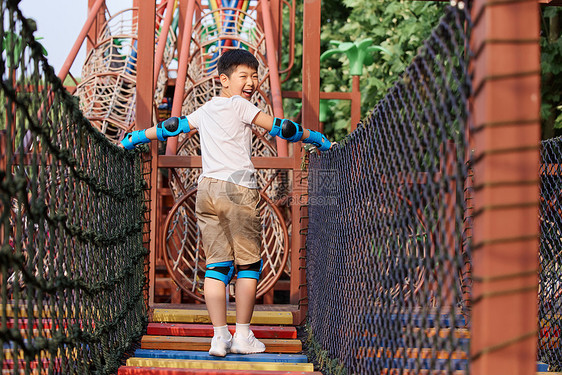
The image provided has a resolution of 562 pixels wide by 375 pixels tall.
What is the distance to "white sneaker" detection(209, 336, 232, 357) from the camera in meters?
3.22

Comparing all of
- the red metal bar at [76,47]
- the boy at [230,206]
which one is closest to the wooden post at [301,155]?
the boy at [230,206]

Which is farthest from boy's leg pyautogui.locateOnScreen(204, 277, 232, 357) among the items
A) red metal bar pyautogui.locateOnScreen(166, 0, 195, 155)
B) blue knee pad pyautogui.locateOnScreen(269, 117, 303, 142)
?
red metal bar pyautogui.locateOnScreen(166, 0, 195, 155)

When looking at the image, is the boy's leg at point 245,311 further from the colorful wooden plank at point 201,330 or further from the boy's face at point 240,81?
the boy's face at point 240,81

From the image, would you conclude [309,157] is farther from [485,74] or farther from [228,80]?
[485,74]

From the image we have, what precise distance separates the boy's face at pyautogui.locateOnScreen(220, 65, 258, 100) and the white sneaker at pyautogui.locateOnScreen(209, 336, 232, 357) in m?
1.26

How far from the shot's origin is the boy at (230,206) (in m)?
3.31

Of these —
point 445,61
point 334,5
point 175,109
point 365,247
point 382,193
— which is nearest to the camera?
point 445,61

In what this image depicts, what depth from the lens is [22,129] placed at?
175 cm

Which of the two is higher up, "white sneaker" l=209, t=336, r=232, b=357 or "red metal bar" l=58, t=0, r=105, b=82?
"red metal bar" l=58, t=0, r=105, b=82

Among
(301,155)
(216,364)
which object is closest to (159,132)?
(301,155)

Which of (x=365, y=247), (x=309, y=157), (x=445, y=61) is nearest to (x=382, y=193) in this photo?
(x=365, y=247)

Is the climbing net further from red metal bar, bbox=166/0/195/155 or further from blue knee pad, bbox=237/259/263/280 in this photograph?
blue knee pad, bbox=237/259/263/280

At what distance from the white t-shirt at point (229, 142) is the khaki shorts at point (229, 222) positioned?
0.05m

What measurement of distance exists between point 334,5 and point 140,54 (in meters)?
12.8
